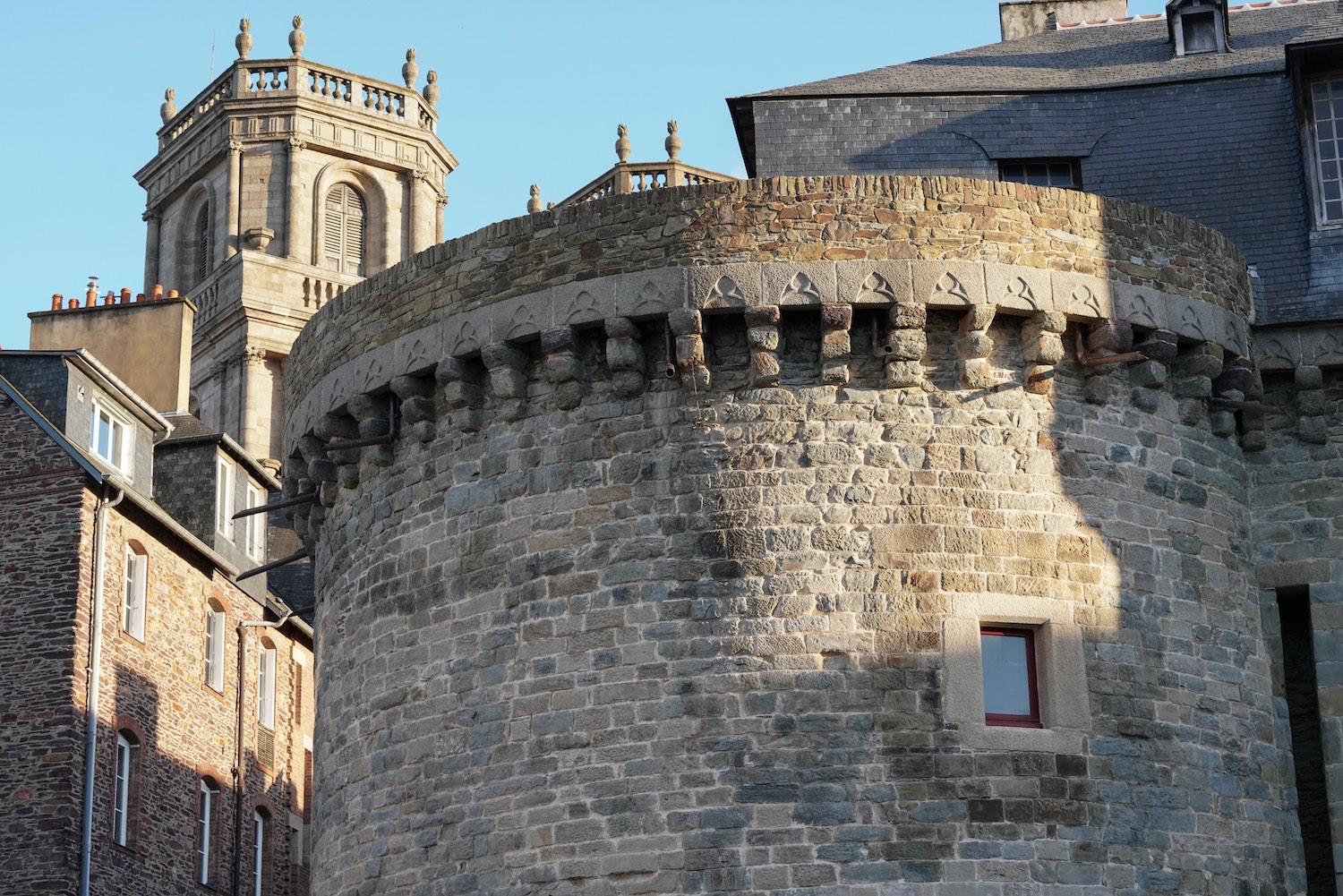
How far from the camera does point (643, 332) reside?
1516 cm

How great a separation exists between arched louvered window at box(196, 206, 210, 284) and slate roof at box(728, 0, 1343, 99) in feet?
104

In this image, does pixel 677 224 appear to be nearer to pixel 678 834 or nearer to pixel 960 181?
pixel 960 181

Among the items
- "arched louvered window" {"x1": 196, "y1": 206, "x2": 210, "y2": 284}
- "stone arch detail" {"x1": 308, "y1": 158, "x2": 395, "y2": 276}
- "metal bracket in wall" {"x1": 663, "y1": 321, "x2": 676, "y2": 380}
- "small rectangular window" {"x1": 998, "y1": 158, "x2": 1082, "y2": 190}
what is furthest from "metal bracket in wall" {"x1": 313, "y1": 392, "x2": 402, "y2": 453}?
"arched louvered window" {"x1": 196, "y1": 206, "x2": 210, "y2": 284}

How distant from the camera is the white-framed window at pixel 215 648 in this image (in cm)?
2741

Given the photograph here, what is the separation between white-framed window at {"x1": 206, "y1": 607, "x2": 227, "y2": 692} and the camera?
2741cm

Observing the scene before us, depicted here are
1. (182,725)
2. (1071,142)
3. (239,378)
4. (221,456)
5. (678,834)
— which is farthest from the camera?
(239,378)

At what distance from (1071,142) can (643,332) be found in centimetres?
A: 529

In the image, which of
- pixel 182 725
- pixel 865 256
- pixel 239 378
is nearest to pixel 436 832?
pixel 865 256

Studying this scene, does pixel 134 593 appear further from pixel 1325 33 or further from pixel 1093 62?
pixel 1325 33

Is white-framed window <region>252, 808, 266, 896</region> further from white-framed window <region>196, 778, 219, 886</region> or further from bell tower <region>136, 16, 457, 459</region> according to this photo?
bell tower <region>136, 16, 457, 459</region>

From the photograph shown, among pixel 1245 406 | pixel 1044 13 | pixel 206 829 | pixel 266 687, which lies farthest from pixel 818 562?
pixel 266 687

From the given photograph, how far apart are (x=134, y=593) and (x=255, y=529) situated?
4.54 metres

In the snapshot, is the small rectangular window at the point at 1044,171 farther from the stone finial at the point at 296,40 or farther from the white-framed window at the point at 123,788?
the stone finial at the point at 296,40

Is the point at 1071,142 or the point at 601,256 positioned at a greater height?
the point at 1071,142
